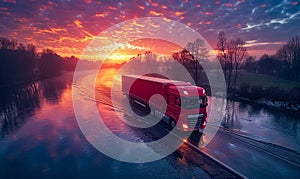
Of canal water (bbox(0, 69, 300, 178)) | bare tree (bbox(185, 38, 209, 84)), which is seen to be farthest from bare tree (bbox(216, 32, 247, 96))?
canal water (bbox(0, 69, 300, 178))

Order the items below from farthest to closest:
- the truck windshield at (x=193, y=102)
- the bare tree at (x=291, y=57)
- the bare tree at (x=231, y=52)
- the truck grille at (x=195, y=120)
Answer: the bare tree at (x=291, y=57) < the bare tree at (x=231, y=52) < the truck windshield at (x=193, y=102) < the truck grille at (x=195, y=120)

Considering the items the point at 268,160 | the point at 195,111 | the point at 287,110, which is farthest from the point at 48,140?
the point at 287,110

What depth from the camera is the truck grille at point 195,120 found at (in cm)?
1350

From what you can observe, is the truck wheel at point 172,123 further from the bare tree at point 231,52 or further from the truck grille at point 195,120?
the bare tree at point 231,52

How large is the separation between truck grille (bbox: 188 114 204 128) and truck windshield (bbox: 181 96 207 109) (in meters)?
0.81

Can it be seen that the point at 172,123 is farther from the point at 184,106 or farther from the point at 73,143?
the point at 73,143

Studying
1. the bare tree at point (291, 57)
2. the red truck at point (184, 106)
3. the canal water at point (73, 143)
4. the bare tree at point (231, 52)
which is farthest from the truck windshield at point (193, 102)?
the bare tree at point (291, 57)

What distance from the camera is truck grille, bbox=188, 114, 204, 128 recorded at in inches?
531

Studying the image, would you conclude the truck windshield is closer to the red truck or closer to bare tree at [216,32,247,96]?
the red truck

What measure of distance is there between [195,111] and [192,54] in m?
40.0

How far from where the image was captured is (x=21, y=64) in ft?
221

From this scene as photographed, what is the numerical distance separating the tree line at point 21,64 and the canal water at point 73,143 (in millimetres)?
48824

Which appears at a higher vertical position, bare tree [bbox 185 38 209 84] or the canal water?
bare tree [bbox 185 38 209 84]

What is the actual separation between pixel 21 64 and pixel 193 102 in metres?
81.5
